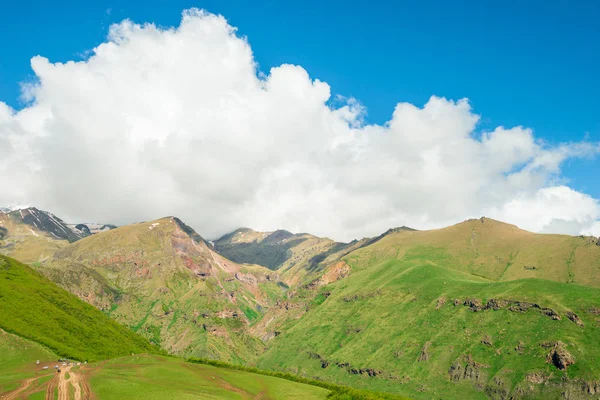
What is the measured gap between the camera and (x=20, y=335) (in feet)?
641

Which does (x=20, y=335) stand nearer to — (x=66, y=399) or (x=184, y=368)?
(x=184, y=368)

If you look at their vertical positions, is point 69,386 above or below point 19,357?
above

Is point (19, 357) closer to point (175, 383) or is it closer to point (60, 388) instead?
point (60, 388)

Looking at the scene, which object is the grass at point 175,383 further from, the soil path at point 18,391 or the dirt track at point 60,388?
the soil path at point 18,391

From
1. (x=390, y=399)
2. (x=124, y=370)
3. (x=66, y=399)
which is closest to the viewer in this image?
(x=66, y=399)

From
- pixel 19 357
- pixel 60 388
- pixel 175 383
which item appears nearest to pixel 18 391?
pixel 60 388

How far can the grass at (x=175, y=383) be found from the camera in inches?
4737

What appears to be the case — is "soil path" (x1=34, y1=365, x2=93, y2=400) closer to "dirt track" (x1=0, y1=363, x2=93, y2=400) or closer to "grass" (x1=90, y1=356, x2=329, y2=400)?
"dirt track" (x1=0, y1=363, x2=93, y2=400)

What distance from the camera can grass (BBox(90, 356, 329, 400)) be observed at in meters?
120

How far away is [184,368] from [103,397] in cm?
5580

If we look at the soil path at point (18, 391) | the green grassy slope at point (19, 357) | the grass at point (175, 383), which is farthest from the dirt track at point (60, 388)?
the green grassy slope at point (19, 357)

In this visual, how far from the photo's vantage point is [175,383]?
138m

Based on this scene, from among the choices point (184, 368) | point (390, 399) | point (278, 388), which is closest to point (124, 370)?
point (184, 368)

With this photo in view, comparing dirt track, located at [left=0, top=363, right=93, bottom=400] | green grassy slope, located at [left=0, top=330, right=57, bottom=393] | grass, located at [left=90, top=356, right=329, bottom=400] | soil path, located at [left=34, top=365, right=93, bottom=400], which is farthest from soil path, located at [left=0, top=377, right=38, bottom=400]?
grass, located at [left=90, top=356, right=329, bottom=400]
